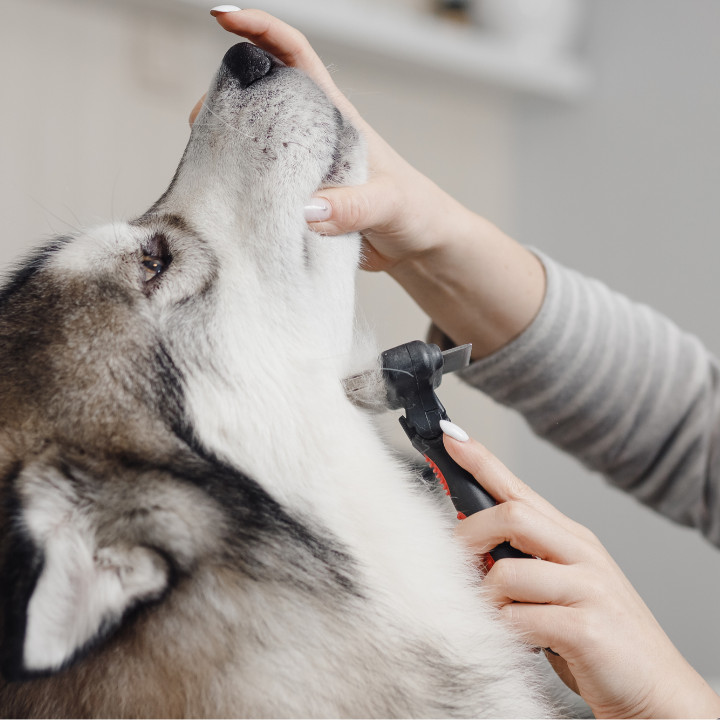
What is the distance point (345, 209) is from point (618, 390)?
2.15 ft

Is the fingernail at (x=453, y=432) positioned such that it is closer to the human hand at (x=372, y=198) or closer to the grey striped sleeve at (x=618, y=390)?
the human hand at (x=372, y=198)

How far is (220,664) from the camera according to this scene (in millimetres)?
637

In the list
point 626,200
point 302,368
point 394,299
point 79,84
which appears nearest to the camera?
point 302,368

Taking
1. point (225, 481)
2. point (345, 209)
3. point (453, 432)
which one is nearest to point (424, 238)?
point (345, 209)

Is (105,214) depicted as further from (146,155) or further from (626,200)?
(626,200)

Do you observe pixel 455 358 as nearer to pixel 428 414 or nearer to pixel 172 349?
pixel 428 414

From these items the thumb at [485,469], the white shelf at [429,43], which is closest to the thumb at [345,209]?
the thumb at [485,469]

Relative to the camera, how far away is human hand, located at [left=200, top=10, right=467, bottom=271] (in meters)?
0.78

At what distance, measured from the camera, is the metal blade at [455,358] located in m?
0.83

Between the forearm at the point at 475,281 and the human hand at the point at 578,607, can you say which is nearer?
the human hand at the point at 578,607

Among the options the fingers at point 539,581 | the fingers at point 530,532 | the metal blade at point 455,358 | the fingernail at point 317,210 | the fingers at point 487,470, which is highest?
the fingernail at point 317,210

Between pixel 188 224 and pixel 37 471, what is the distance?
309mm

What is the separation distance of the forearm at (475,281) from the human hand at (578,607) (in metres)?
0.41

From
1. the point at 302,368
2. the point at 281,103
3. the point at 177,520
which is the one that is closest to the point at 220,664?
the point at 177,520
